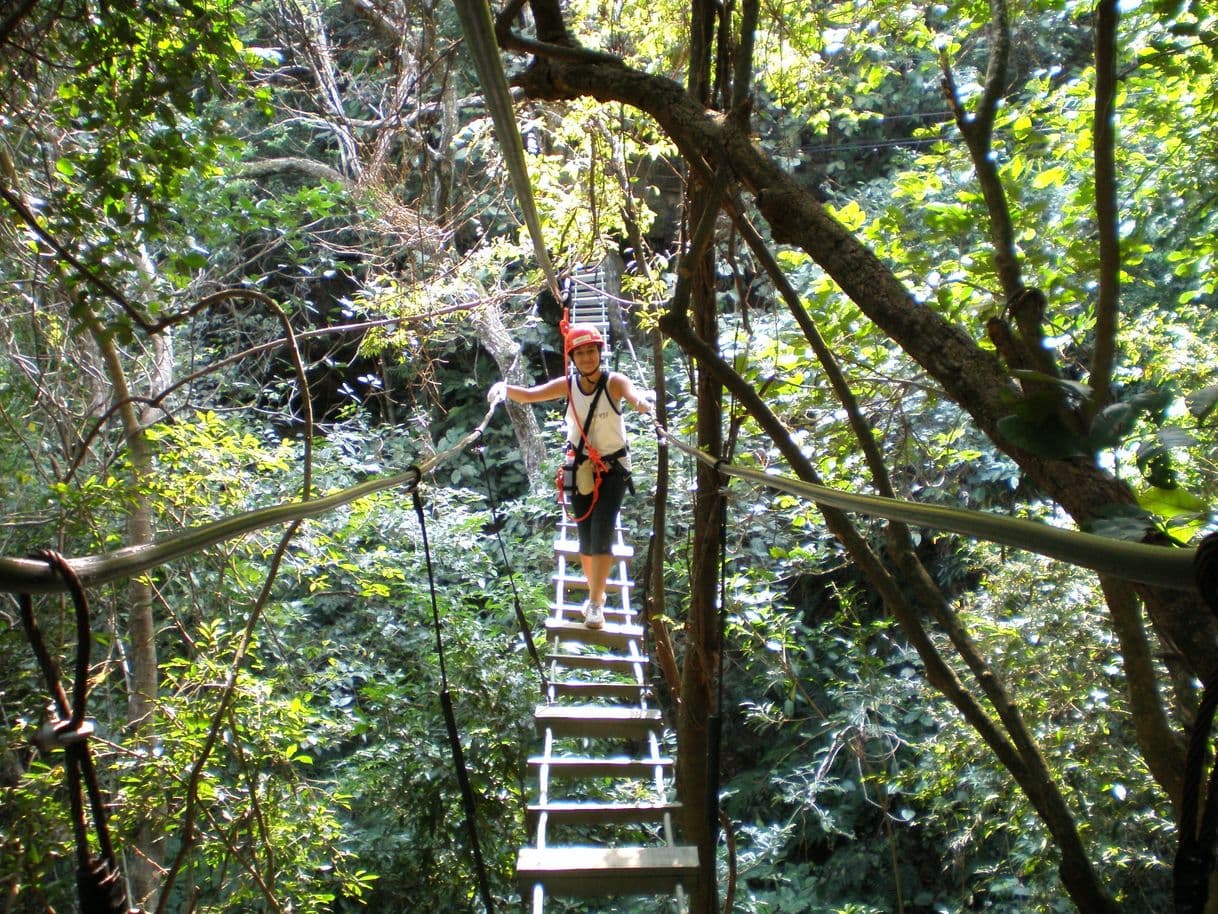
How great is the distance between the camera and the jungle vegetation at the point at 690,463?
139cm

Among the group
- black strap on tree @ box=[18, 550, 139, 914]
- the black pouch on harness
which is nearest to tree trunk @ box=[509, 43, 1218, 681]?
black strap on tree @ box=[18, 550, 139, 914]

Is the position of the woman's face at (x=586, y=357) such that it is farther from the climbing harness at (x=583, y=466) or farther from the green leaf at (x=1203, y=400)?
the green leaf at (x=1203, y=400)

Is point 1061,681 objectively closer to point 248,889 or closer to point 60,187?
point 248,889

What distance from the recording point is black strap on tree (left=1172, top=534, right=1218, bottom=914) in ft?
1.22

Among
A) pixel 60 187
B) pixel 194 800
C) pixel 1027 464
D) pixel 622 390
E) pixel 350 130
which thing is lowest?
pixel 194 800

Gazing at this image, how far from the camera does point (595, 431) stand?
9.42 ft

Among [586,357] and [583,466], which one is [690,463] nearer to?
[583,466]

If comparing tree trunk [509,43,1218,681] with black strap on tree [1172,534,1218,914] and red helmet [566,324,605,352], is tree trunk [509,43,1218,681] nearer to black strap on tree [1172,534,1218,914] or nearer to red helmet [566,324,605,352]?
black strap on tree [1172,534,1218,914]

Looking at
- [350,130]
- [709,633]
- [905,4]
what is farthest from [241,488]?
[350,130]

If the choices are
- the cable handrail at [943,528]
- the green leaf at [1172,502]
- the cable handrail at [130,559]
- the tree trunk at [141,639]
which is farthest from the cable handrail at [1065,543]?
the tree trunk at [141,639]

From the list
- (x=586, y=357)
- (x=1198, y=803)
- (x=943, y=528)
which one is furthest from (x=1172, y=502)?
(x=586, y=357)

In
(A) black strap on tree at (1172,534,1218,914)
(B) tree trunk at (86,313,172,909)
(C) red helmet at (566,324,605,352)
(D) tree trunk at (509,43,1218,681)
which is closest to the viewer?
(A) black strap on tree at (1172,534,1218,914)

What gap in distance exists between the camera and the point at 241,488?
2.93 meters

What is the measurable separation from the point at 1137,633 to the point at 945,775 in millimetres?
1948
